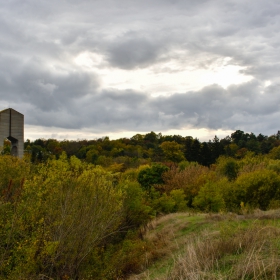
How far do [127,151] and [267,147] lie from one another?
28599mm

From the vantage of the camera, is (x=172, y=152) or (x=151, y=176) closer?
(x=151, y=176)

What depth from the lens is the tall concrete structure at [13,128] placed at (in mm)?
27656

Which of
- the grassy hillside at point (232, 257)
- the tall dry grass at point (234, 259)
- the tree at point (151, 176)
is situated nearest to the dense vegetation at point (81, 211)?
the tree at point (151, 176)

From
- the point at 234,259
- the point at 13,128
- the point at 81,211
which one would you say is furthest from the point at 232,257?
the point at 13,128

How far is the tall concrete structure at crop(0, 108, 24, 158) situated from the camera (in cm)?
2766

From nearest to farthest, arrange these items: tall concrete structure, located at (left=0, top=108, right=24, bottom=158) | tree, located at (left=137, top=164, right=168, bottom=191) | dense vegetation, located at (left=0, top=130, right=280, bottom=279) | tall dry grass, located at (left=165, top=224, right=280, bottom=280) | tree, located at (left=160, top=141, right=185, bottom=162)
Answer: tall dry grass, located at (left=165, top=224, right=280, bottom=280), dense vegetation, located at (left=0, top=130, right=280, bottom=279), tall concrete structure, located at (left=0, top=108, right=24, bottom=158), tree, located at (left=137, top=164, right=168, bottom=191), tree, located at (left=160, top=141, right=185, bottom=162)

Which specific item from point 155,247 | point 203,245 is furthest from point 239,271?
point 155,247

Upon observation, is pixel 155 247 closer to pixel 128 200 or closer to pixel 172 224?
pixel 172 224

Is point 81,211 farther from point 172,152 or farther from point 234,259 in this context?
point 172,152

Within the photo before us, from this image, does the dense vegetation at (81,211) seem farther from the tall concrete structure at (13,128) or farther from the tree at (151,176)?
the tall concrete structure at (13,128)

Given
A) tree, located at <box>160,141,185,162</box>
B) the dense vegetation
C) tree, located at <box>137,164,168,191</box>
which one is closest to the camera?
the dense vegetation

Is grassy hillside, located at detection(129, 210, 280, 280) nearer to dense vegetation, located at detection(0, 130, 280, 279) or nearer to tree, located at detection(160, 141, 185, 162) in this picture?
dense vegetation, located at detection(0, 130, 280, 279)

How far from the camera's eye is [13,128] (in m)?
28.1

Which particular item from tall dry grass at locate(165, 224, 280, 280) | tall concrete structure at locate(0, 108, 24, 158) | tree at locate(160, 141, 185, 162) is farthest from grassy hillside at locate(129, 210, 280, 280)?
tree at locate(160, 141, 185, 162)
